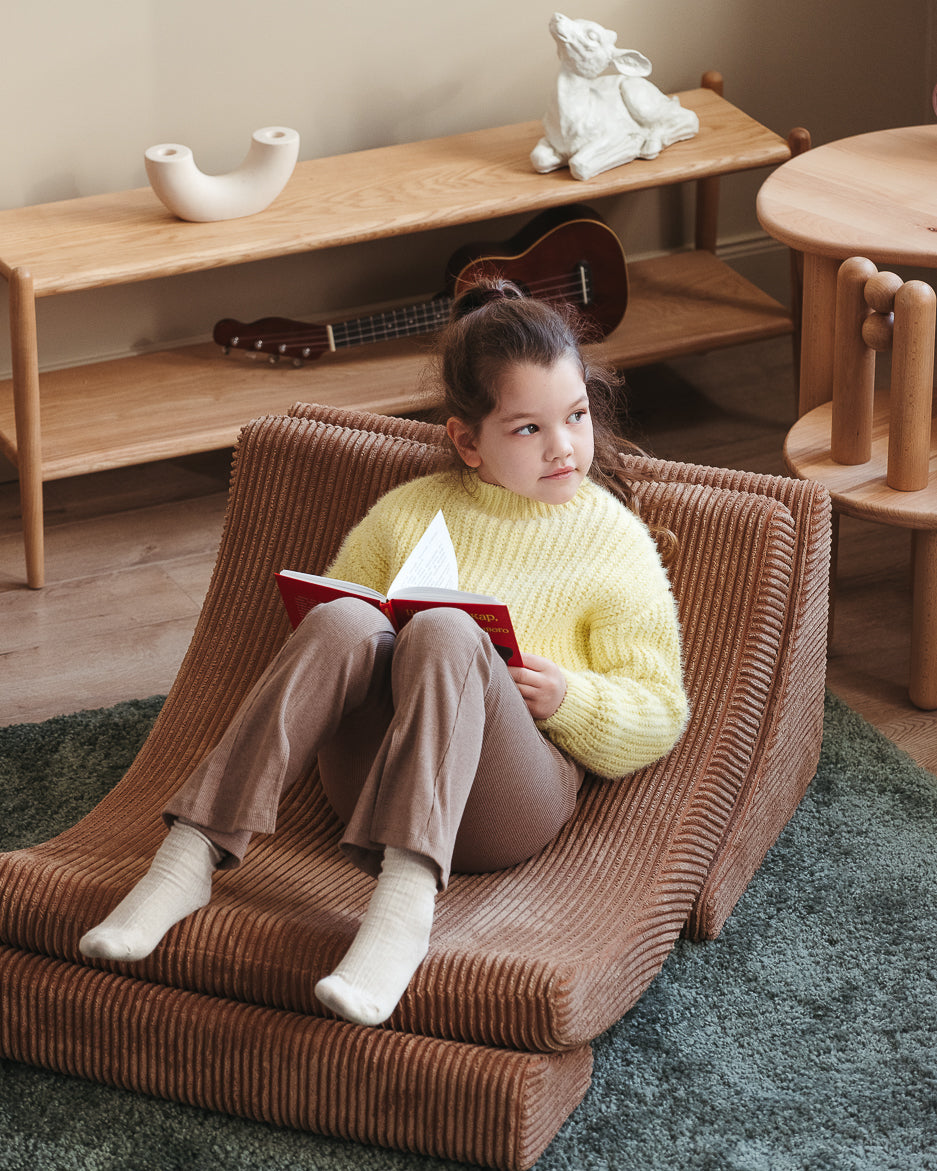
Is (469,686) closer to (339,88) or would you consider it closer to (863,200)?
(863,200)

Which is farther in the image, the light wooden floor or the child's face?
the light wooden floor

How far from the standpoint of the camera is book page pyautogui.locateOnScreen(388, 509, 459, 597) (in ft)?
5.07

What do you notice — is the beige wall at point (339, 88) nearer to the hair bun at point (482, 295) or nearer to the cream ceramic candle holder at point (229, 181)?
the cream ceramic candle holder at point (229, 181)

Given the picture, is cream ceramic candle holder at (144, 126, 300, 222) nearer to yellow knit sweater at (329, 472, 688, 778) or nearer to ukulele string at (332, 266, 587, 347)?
ukulele string at (332, 266, 587, 347)

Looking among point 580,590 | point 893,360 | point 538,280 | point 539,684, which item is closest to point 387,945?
point 539,684

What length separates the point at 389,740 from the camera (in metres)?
1.44

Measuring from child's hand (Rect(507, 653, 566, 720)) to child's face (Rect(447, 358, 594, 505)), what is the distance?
7.8 inches

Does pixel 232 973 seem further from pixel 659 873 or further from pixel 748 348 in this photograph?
pixel 748 348

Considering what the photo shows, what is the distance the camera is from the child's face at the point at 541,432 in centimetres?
161

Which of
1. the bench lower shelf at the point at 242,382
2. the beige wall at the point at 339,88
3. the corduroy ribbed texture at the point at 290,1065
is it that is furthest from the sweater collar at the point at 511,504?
the beige wall at the point at 339,88

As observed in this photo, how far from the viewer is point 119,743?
220 cm

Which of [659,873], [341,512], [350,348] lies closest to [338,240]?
[350,348]

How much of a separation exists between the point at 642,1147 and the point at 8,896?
0.70 m

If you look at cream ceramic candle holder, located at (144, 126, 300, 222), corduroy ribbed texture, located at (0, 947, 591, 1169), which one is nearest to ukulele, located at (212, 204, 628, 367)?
cream ceramic candle holder, located at (144, 126, 300, 222)
